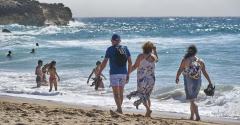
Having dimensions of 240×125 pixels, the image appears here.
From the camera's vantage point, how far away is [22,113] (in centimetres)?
892

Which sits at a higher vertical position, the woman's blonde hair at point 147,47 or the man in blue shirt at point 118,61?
the woman's blonde hair at point 147,47

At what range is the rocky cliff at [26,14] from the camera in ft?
305

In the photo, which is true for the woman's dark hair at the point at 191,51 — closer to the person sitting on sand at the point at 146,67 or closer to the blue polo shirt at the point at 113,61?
the person sitting on sand at the point at 146,67

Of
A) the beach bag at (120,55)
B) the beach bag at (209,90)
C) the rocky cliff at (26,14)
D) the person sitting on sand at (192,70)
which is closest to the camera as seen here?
the beach bag at (120,55)

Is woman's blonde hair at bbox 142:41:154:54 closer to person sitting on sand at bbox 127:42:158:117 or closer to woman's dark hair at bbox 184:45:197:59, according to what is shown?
person sitting on sand at bbox 127:42:158:117

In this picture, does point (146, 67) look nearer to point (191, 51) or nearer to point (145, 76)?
point (145, 76)

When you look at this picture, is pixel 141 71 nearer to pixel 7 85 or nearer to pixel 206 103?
pixel 206 103

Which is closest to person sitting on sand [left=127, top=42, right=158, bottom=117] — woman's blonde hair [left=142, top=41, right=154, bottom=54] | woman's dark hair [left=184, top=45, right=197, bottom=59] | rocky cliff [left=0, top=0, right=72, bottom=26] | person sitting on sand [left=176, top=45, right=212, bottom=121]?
woman's blonde hair [left=142, top=41, right=154, bottom=54]

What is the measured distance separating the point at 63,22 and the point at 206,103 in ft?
292

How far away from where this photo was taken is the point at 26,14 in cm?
9581

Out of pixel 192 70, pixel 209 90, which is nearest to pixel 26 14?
pixel 209 90

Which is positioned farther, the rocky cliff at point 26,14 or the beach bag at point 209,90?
the rocky cliff at point 26,14

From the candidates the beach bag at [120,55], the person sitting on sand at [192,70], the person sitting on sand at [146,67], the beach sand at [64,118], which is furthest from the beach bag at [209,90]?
the beach bag at [120,55]

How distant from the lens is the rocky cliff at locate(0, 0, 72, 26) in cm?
9293
